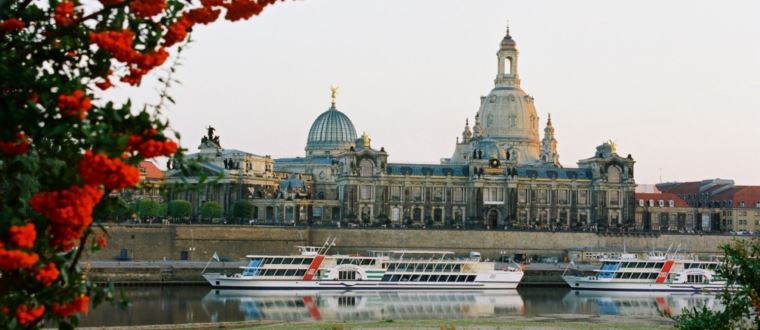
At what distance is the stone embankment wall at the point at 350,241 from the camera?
88062 mm

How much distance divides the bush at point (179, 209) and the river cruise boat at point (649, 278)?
111ft

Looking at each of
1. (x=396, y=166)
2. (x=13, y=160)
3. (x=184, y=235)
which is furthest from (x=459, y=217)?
(x=13, y=160)

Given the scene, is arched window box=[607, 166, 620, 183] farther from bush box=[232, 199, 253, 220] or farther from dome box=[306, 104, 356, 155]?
dome box=[306, 104, 356, 155]

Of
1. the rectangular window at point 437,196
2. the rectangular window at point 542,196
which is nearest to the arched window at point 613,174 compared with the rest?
the rectangular window at point 542,196

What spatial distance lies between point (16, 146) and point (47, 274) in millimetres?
1465

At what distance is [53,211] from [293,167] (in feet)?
416

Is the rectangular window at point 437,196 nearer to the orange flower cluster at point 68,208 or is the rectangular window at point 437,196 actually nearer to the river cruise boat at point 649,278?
the river cruise boat at point 649,278

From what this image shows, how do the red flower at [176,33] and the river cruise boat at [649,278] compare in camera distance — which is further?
the river cruise boat at [649,278]

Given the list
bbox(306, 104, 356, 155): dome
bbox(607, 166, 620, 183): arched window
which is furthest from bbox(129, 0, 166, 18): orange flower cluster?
bbox(306, 104, 356, 155): dome

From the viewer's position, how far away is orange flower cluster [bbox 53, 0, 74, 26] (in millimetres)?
13891

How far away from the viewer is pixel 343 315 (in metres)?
58.3

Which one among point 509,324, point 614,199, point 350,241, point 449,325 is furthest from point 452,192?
point 449,325

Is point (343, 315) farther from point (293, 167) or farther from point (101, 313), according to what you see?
point (293, 167)

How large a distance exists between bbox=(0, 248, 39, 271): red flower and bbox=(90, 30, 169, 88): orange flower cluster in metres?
2.22
